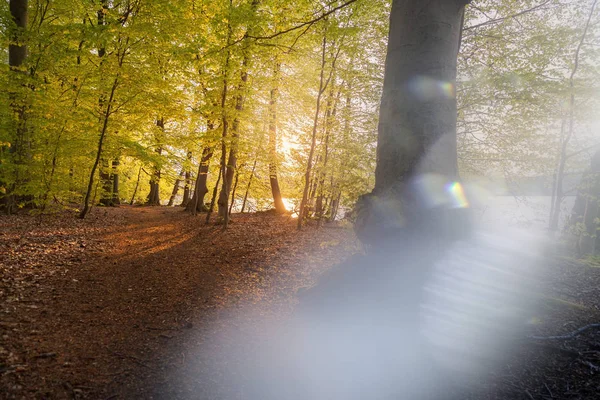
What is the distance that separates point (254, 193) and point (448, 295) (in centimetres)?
1440

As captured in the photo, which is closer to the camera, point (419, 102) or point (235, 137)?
→ point (419, 102)

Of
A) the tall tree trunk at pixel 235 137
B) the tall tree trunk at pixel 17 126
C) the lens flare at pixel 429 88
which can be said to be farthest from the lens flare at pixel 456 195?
the tall tree trunk at pixel 17 126

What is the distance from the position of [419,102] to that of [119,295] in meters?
4.56

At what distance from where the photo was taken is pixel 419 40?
308 cm

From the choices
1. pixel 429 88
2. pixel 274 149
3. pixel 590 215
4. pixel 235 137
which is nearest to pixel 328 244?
pixel 429 88

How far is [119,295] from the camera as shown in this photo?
403 centimetres

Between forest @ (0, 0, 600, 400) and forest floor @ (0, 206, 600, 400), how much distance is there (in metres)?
0.02

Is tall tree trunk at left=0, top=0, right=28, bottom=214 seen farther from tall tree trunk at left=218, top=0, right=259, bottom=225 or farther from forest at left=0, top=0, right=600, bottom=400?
tall tree trunk at left=218, top=0, right=259, bottom=225

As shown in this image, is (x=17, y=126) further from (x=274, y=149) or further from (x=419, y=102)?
(x=419, y=102)

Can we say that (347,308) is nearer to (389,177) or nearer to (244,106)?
(389,177)

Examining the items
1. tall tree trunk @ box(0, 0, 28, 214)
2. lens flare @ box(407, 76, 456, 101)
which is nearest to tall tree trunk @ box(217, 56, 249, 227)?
tall tree trunk @ box(0, 0, 28, 214)

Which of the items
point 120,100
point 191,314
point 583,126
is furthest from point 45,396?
point 583,126

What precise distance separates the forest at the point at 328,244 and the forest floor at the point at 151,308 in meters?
0.02

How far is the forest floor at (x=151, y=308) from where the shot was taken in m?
2.12
